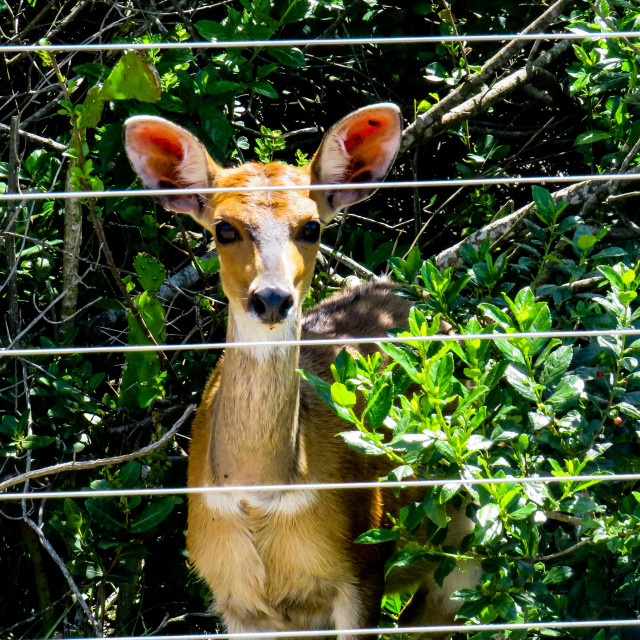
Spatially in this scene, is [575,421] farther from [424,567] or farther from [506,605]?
[424,567]

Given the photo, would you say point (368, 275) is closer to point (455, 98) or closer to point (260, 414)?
point (455, 98)

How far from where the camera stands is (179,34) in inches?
191

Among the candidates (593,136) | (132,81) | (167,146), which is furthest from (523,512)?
(132,81)

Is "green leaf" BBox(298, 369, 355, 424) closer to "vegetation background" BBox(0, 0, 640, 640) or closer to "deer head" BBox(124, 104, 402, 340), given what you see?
"vegetation background" BBox(0, 0, 640, 640)

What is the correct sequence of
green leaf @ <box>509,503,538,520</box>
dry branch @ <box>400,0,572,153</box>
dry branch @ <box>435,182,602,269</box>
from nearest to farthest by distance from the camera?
1. green leaf @ <box>509,503,538,520</box>
2. dry branch @ <box>435,182,602,269</box>
3. dry branch @ <box>400,0,572,153</box>

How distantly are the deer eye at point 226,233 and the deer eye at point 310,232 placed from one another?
0.23m

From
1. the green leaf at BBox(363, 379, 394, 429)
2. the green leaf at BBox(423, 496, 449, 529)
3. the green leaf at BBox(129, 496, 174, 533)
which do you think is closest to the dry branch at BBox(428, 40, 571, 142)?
the green leaf at BBox(129, 496, 174, 533)

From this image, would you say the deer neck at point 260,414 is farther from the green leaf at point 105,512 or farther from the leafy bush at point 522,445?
the green leaf at point 105,512

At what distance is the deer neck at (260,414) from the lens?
372cm

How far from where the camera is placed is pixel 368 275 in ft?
18.2

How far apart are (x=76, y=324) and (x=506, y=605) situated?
2871 millimetres

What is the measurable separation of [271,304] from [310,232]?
0.53 meters

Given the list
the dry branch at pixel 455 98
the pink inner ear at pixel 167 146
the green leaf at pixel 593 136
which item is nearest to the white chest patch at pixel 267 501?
the pink inner ear at pixel 167 146

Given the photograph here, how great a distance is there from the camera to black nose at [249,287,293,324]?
336 centimetres
